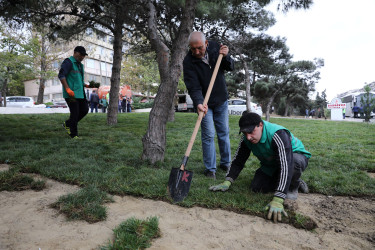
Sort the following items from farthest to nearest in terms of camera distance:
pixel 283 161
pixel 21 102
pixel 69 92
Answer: pixel 21 102 < pixel 69 92 < pixel 283 161

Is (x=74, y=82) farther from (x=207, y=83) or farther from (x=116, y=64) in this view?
(x=116, y=64)

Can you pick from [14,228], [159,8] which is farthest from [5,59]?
[14,228]

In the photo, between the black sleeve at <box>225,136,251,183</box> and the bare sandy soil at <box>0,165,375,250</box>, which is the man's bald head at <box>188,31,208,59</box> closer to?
the black sleeve at <box>225,136,251,183</box>

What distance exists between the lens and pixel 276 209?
7.40 ft

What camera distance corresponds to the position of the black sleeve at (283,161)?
2.38 m

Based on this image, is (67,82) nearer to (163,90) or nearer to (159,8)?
(163,90)

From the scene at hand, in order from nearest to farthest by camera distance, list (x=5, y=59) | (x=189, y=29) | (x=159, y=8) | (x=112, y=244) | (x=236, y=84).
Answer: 1. (x=112, y=244)
2. (x=189, y=29)
3. (x=159, y=8)
4. (x=5, y=59)
5. (x=236, y=84)

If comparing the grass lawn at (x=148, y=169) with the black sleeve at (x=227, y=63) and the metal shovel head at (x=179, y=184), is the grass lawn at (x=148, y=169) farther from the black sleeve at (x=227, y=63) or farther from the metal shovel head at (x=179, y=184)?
the black sleeve at (x=227, y=63)

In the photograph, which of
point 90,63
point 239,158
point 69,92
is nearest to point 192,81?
point 239,158

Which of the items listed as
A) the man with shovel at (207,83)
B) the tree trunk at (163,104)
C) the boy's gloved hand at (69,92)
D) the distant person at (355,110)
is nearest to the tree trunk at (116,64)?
the boy's gloved hand at (69,92)

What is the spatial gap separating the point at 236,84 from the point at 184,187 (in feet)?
81.1

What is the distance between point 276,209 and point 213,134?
142cm

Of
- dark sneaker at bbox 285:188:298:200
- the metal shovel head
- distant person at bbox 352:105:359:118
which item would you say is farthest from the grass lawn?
distant person at bbox 352:105:359:118

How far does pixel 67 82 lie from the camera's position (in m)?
5.06
